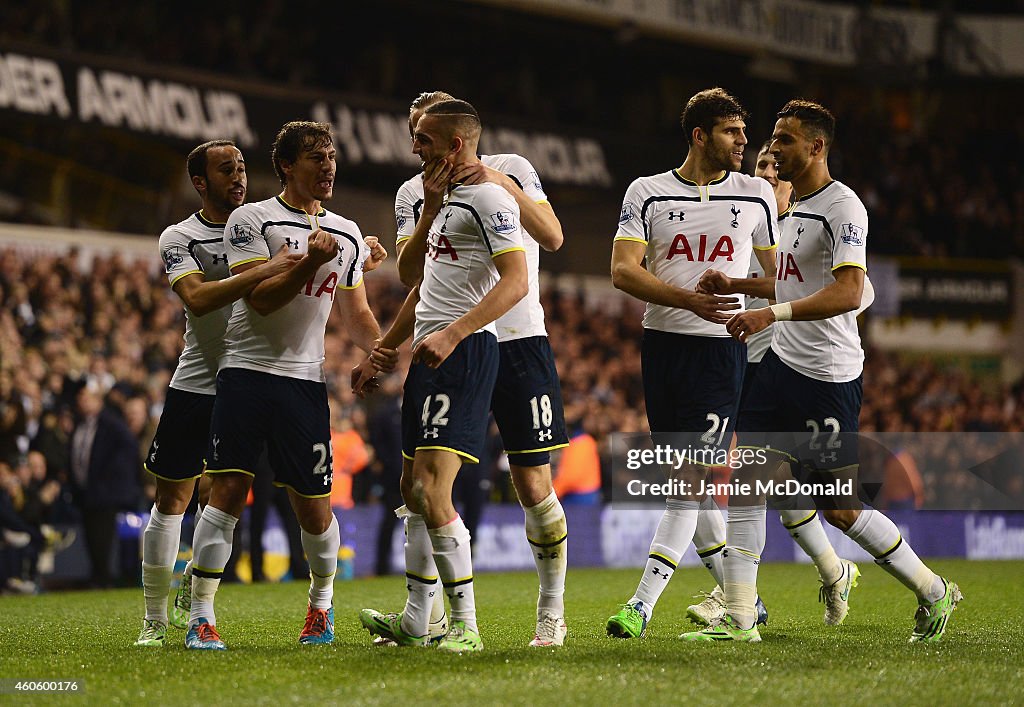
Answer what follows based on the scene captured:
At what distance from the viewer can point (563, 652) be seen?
5777mm

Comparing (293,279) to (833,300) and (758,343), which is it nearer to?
(833,300)

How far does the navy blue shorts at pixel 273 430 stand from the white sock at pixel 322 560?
236mm

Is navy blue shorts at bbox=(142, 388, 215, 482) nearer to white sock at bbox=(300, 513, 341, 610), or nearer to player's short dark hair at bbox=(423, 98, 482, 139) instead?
white sock at bbox=(300, 513, 341, 610)

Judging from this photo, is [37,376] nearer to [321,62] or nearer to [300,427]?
[300,427]

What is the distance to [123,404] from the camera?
1311 cm

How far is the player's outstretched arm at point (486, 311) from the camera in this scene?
531 cm

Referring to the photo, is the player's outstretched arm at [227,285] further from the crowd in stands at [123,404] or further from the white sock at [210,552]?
the crowd in stands at [123,404]

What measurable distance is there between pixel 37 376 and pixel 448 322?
9.46 meters

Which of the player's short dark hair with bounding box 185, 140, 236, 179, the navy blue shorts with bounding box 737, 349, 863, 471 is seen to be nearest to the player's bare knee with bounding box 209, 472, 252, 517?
the player's short dark hair with bounding box 185, 140, 236, 179

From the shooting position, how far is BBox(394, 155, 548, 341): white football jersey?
236 inches

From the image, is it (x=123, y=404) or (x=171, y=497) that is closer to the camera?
(x=171, y=497)

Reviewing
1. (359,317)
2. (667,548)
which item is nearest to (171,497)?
(359,317)

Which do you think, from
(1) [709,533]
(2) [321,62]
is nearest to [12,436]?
(1) [709,533]

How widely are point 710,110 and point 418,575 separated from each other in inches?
106
